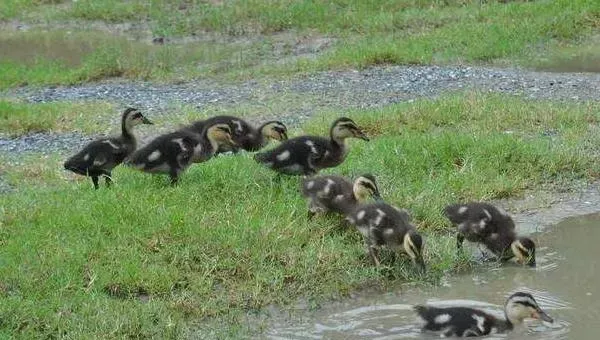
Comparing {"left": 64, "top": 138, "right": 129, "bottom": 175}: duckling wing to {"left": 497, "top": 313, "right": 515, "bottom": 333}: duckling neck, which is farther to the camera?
{"left": 64, "top": 138, "right": 129, "bottom": 175}: duckling wing

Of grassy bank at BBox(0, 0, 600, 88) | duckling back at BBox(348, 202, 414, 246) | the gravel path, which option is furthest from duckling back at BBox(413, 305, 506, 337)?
grassy bank at BBox(0, 0, 600, 88)

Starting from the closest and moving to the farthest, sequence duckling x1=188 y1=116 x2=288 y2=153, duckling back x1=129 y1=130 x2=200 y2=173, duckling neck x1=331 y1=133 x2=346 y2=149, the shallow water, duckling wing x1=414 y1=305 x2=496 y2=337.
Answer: duckling wing x1=414 y1=305 x2=496 y2=337
the shallow water
duckling back x1=129 y1=130 x2=200 y2=173
duckling neck x1=331 y1=133 x2=346 y2=149
duckling x1=188 y1=116 x2=288 y2=153

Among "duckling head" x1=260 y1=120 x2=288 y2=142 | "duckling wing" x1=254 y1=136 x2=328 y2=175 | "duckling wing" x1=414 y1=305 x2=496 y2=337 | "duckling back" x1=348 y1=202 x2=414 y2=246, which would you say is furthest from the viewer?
"duckling head" x1=260 y1=120 x2=288 y2=142

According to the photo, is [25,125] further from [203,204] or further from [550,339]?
[550,339]

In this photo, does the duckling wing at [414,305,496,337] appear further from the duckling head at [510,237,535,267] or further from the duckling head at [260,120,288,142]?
the duckling head at [260,120,288,142]

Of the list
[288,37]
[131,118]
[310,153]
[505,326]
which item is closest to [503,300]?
[505,326]

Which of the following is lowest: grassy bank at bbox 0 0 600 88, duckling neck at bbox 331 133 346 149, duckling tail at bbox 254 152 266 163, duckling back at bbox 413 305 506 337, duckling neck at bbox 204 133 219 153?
grassy bank at bbox 0 0 600 88

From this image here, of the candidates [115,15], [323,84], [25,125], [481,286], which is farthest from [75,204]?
[115,15]

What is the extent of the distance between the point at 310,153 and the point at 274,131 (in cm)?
146

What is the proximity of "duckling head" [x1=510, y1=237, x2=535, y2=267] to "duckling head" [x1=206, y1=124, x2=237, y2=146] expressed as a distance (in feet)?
10.7

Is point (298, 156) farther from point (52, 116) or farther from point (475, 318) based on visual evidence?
point (52, 116)

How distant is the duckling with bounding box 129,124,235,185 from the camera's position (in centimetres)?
999

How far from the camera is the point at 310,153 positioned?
33.3ft

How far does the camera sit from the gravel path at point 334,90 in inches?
591
